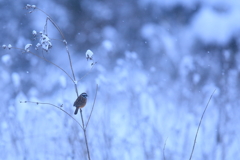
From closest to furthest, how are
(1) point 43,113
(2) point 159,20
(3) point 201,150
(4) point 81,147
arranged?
(3) point 201,150, (4) point 81,147, (1) point 43,113, (2) point 159,20

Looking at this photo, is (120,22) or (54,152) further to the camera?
(120,22)

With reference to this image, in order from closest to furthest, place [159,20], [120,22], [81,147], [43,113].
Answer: [81,147] < [43,113] < [159,20] < [120,22]

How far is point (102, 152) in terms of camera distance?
246 cm

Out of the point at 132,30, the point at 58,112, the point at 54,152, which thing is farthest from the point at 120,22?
the point at 54,152

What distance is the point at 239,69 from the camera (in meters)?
2.77

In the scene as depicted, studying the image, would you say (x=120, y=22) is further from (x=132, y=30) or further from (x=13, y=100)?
(x=13, y=100)

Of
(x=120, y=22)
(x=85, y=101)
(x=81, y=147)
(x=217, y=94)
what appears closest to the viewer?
(x=85, y=101)

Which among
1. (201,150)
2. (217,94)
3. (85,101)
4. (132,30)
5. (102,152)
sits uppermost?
(132,30)

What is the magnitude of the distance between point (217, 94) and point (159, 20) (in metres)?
2.04

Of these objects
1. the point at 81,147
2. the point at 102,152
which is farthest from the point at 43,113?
the point at 102,152

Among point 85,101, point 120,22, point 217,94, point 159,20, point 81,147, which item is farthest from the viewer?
point 120,22

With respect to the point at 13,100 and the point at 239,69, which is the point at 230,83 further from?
the point at 13,100

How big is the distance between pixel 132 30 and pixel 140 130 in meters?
2.89

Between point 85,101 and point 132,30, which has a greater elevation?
point 132,30
